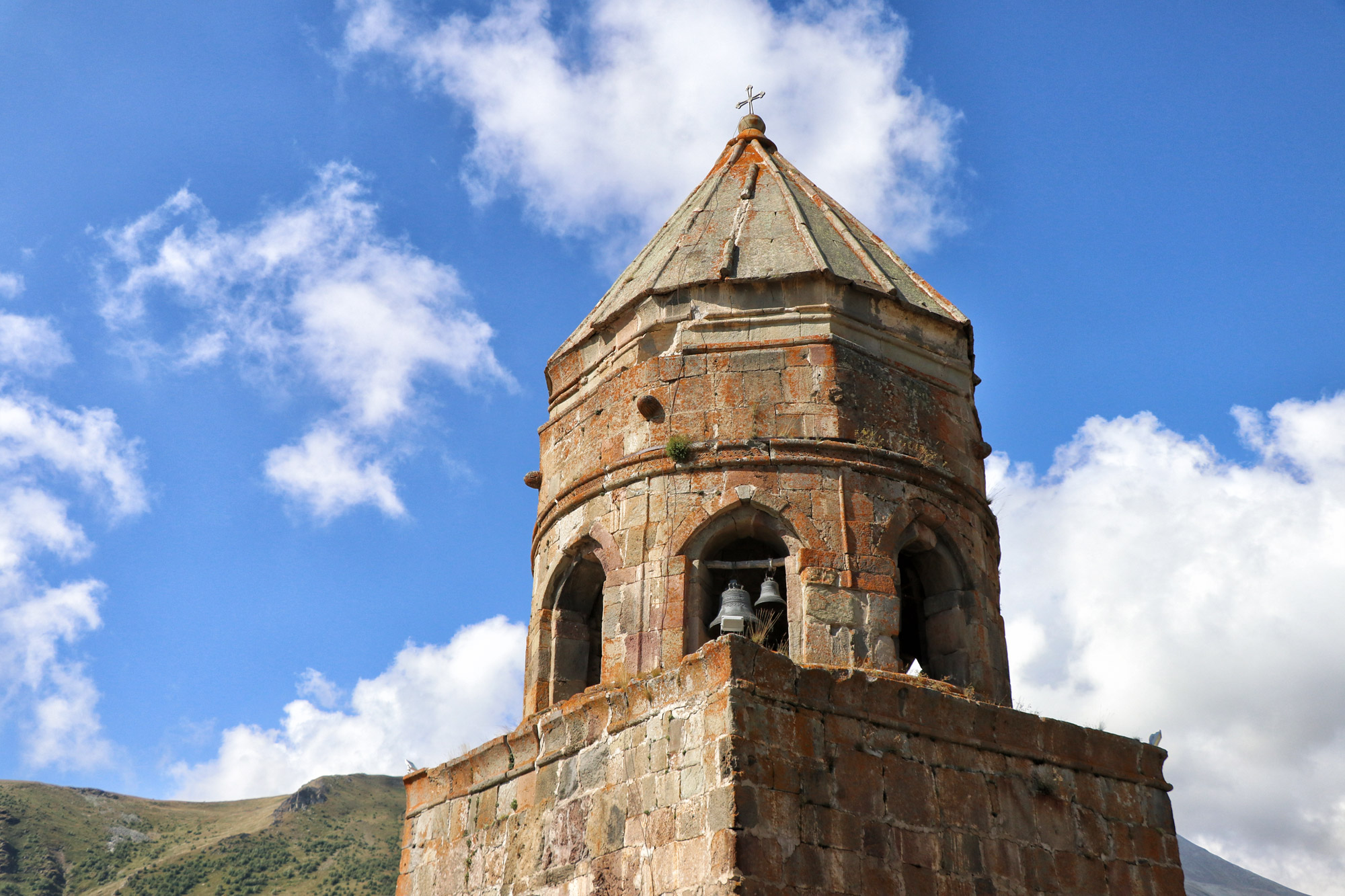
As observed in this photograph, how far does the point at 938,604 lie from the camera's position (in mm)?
8430

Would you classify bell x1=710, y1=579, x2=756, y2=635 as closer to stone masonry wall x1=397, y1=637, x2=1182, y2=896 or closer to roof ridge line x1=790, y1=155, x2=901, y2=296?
stone masonry wall x1=397, y1=637, x2=1182, y2=896

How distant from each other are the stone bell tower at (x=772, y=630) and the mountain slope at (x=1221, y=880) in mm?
78202

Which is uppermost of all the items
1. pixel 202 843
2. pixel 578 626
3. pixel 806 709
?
pixel 202 843

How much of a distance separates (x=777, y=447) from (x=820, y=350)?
0.77 metres

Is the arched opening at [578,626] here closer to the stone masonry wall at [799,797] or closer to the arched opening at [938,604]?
the stone masonry wall at [799,797]

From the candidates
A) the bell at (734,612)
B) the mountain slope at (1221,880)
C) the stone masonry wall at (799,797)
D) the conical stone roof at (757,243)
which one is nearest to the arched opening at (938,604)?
the stone masonry wall at (799,797)

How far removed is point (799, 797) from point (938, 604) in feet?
7.73

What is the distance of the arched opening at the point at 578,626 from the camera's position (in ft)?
28.4

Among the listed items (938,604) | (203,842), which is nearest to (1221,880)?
(203,842)

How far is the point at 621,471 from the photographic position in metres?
8.48

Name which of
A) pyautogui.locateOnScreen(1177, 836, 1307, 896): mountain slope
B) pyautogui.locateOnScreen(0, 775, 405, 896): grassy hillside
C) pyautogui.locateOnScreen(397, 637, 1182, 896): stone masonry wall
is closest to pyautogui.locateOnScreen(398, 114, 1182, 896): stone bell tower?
pyautogui.locateOnScreen(397, 637, 1182, 896): stone masonry wall

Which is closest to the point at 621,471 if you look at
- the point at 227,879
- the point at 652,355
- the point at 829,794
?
the point at 652,355

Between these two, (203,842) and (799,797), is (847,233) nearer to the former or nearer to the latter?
(799,797)

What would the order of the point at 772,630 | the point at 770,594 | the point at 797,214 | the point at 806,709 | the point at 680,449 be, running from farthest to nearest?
the point at 797,214 < the point at 772,630 < the point at 680,449 < the point at 770,594 < the point at 806,709
